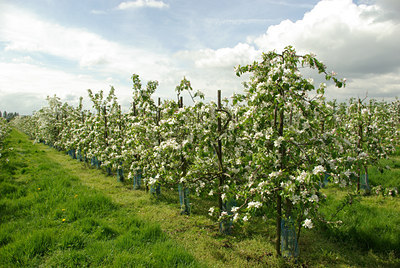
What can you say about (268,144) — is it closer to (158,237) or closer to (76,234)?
(158,237)

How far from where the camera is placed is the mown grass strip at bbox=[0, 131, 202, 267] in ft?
17.6

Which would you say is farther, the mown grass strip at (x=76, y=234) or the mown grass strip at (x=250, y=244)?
the mown grass strip at (x=250, y=244)

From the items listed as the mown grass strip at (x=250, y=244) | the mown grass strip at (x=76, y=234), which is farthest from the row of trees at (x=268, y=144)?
the mown grass strip at (x=76, y=234)

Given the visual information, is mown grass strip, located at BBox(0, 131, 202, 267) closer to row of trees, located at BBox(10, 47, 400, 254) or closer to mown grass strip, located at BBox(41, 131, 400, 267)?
mown grass strip, located at BBox(41, 131, 400, 267)

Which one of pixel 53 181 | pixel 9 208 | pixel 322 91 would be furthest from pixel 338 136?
pixel 53 181

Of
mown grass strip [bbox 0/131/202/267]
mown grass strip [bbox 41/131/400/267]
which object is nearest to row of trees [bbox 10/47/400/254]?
mown grass strip [bbox 41/131/400/267]

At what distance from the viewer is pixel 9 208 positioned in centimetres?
825

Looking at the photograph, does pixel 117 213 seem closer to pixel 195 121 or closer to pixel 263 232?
pixel 195 121

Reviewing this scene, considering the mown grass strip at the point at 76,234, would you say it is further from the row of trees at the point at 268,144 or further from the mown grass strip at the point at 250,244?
the row of trees at the point at 268,144

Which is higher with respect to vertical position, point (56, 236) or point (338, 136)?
point (338, 136)

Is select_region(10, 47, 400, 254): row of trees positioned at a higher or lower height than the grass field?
higher

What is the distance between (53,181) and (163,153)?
261 inches

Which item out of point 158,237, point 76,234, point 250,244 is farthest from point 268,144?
point 76,234

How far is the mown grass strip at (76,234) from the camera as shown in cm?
538
